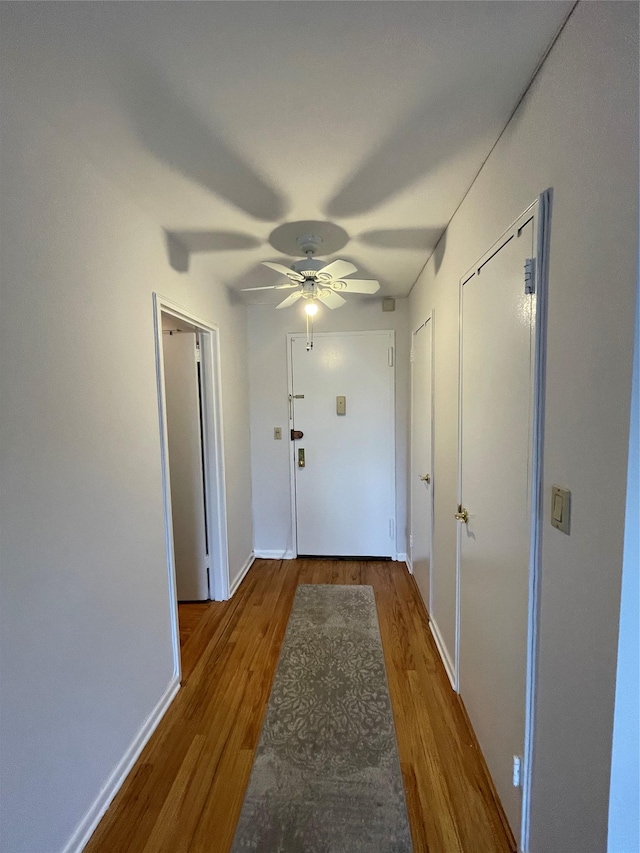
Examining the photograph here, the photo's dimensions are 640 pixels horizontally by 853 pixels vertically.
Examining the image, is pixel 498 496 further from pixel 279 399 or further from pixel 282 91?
pixel 279 399

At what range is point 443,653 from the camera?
1.96m

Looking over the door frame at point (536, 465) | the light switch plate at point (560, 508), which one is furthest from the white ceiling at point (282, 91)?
the light switch plate at point (560, 508)

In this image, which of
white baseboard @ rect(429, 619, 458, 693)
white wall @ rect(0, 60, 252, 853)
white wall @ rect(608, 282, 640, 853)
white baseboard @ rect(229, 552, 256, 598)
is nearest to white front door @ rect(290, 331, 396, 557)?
white baseboard @ rect(229, 552, 256, 598)

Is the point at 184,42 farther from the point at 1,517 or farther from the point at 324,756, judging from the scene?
the point at 324,756

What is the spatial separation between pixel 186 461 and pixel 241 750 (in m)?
1.65

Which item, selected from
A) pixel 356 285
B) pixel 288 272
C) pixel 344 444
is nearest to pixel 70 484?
pixel 288 272

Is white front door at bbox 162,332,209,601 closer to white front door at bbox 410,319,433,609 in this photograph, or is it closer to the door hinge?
white front door at bbox 410,319,433,609

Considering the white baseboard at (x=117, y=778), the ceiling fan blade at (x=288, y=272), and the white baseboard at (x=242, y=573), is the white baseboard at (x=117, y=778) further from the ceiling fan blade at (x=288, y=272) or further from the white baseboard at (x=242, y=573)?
the ceiling fan blade at (x=288, y=272)

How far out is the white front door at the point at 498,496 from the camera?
1.05 metres

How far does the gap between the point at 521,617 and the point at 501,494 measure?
370mm

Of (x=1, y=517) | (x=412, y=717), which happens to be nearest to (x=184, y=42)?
(x=1, y=517)

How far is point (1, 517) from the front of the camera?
0.93m

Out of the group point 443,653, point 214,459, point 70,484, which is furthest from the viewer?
point 214,459

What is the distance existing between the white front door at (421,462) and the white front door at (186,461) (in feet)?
5.08
